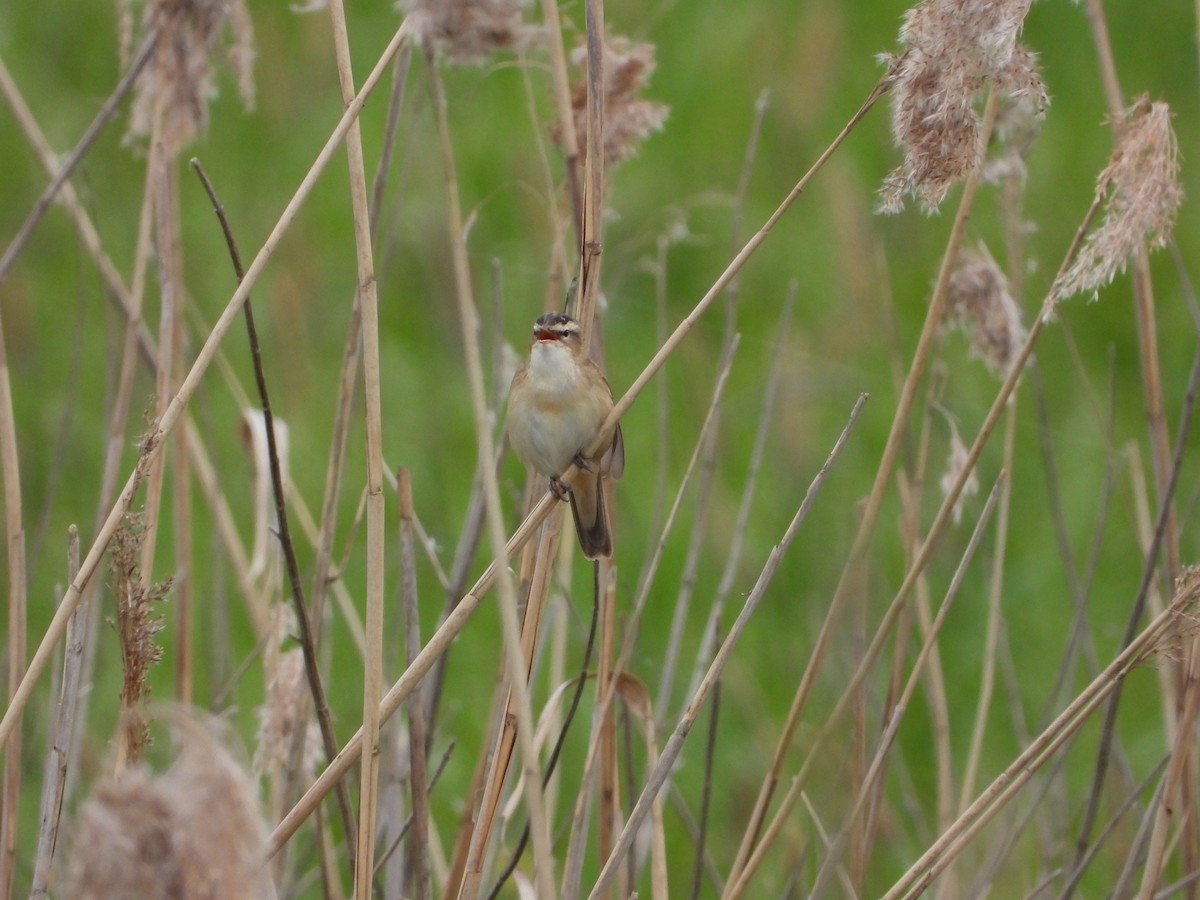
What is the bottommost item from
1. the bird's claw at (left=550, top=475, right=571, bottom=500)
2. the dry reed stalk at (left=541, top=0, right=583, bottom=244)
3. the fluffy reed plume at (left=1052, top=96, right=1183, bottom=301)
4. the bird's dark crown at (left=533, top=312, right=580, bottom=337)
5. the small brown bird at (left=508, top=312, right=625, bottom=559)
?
the bird's claw at (left=550, top=475, right=571, bottom=500)

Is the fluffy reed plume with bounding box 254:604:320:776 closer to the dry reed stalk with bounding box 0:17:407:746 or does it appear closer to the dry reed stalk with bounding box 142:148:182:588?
the dry reed stalk with bounding box 142:148:182:588

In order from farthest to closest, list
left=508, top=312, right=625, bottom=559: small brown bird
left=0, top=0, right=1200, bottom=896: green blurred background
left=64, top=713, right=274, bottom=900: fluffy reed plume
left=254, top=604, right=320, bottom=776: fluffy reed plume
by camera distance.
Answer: left=0, top=0, right=1200, bottom=896: green blurred background < left=508, top=312, right=625, bottom=559: small brown bird < left=254, top=604, right=320, bottom=776: fluffy reed plume < left=64, top=713, right=274, bottom=900: fluffy reed plume

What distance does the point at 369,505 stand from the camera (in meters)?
1.90

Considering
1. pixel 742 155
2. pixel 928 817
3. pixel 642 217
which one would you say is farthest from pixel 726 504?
pixel 742 155

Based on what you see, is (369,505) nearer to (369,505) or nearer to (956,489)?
(369,505)

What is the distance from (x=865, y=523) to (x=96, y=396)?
4135mm

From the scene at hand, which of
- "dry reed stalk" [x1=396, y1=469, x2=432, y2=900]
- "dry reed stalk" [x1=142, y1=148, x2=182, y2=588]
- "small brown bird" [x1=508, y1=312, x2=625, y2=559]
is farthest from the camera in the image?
"small brown bird" [x1=508, y1=312, x2=625, y2=559]

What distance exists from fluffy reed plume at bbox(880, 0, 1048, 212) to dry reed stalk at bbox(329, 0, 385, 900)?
0.72 meters

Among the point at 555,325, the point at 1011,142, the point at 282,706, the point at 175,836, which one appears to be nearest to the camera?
the point at 175,836

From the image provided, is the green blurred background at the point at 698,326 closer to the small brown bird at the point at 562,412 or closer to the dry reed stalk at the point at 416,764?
the small brown bird at the point at 562,412

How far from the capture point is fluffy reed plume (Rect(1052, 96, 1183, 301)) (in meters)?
1.91

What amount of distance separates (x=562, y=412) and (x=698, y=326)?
1.96m

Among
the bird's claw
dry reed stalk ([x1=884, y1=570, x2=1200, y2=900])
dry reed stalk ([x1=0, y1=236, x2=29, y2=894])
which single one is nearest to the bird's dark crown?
the bird's claw

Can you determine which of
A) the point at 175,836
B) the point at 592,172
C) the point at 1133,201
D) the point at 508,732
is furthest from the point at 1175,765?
the point at 175,836
